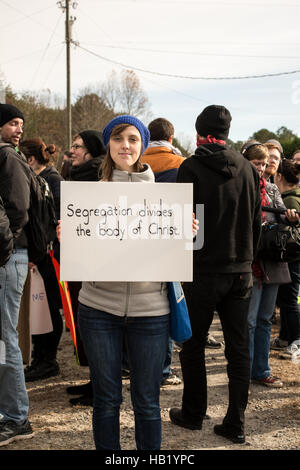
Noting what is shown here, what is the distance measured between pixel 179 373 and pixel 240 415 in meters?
1.40

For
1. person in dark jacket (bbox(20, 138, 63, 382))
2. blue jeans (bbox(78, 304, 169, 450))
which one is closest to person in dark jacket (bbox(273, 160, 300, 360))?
person in dark jacket (bbox(20, 138, 63, 382))

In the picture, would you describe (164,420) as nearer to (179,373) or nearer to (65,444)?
(65,444)

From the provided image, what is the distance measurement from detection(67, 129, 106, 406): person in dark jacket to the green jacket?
1.81 metres

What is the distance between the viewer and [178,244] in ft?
7.66

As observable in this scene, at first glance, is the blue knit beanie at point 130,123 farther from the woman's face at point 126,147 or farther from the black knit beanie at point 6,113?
the black knit beanie at point 6,113

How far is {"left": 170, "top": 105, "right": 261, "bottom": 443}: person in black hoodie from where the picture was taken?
3.07 m

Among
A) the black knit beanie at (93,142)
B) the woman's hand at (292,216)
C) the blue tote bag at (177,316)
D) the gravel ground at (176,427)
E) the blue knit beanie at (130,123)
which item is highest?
the black knit beanie at (93,142)

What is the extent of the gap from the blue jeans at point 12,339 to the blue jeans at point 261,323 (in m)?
1.92

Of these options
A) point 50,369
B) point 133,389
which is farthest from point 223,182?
point 50,369

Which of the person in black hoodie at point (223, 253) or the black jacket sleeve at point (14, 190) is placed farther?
the person in black hoodie at point (223, 253)

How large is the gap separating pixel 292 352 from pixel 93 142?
2945mm

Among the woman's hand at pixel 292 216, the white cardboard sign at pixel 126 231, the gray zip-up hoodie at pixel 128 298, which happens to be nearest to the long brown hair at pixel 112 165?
the white cardboard sign at pixel 126 231

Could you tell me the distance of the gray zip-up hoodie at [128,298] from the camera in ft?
7.50

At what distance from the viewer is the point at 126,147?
7.86ft
